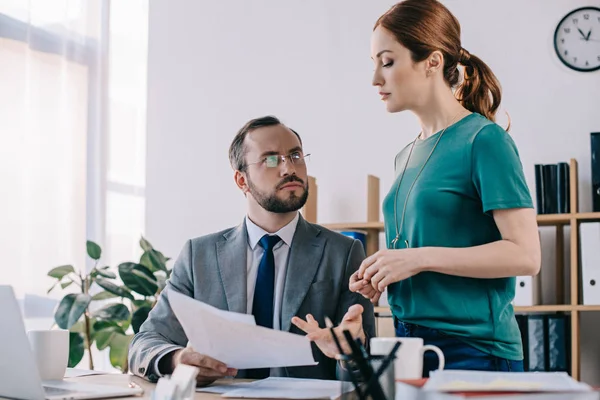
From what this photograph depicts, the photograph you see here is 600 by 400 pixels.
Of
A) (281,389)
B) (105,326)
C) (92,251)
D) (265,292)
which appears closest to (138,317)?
(105,326)

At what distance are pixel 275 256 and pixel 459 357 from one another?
2.20ft

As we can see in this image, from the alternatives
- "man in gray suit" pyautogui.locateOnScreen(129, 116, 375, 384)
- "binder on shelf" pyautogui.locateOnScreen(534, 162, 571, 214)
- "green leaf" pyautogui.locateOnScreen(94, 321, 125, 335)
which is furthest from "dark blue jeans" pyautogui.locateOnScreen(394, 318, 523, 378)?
"green leaf" pyautogui.locateOnScreen(94, 321, 125, 335)

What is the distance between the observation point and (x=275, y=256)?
199 cm

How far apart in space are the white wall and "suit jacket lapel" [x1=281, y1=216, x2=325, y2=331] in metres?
1.76

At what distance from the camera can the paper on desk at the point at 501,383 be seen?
0.89 metres

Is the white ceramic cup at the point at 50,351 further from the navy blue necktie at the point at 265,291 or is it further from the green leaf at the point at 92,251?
the green leaf at the point at 92,251

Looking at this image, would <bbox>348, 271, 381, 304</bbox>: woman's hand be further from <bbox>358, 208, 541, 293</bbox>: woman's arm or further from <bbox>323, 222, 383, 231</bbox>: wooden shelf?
<bbox>323, 222, 383, 231</bbox>: wooden shelf

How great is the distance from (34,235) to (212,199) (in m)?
0.92

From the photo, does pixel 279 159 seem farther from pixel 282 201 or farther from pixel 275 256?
pixel 275 256

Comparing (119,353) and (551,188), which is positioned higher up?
(551,188)

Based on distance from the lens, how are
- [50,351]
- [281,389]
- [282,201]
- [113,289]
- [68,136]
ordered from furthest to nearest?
[68,136] → [113,289] → [282,201] → [50,351] → [281,389]

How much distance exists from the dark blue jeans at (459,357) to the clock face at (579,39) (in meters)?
2.37

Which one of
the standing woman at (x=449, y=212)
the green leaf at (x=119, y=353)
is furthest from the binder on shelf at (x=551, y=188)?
the green leaf at (x=119, y=353)

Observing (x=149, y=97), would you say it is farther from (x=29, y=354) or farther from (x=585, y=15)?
(x=29, y=354)
